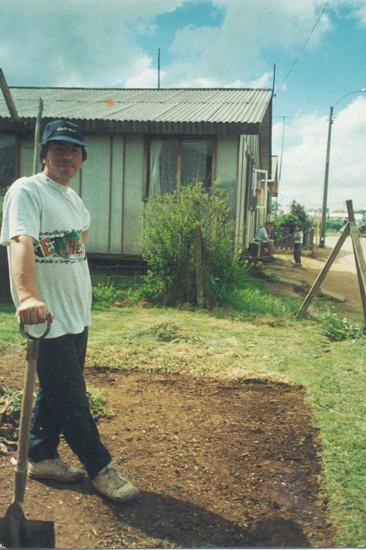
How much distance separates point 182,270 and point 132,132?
12.2 feet

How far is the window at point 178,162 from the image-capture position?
9.79 metres

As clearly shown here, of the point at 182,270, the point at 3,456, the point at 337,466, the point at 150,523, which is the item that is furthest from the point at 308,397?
the point at 182,270

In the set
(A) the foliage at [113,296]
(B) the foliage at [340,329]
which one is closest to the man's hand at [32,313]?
(B) the foliage at [340,329]

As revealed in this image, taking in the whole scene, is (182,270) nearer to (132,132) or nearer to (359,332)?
(359,332)

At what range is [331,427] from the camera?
11.0ft

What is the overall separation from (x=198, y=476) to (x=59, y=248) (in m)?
1.59

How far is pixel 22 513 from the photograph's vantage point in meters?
2.05

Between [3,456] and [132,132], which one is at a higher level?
[132,132]

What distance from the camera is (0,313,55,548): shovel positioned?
2.04m

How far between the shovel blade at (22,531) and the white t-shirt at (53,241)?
2.75 ft

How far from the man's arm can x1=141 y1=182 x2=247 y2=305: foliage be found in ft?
17.4

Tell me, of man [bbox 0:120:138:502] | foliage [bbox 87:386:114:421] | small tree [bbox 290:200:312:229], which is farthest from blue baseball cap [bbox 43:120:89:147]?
small tree [bbox 290:200:312:229]

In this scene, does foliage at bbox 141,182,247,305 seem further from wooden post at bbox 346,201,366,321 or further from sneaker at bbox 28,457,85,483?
sneaker at bbox 28,457,85,483

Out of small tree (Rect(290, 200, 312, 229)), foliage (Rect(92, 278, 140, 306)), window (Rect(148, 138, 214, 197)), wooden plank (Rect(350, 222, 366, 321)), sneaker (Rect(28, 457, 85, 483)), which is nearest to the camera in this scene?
sneaker (Rect(28, 457, 85, 483))
